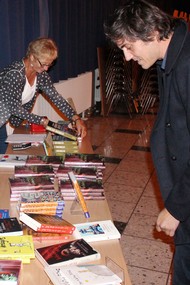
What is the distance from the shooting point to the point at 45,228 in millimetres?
1426

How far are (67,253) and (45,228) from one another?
0.14 metres

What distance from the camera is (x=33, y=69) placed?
9.14 ft

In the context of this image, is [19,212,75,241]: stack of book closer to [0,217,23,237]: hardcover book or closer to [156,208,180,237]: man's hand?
[0,217,23,237]: hardcover book

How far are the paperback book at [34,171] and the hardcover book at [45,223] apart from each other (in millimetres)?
442

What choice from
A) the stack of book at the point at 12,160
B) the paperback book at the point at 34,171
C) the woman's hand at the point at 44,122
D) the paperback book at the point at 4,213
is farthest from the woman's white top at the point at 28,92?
the paperback book at the point at 4,213

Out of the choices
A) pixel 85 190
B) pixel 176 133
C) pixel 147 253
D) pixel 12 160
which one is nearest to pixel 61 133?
pixel 12 160

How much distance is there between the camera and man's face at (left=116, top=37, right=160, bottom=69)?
1.35 metres

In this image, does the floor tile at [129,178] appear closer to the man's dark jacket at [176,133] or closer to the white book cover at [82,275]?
the man's dark jacket at [176,133]

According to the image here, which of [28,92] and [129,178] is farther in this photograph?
[129,178]

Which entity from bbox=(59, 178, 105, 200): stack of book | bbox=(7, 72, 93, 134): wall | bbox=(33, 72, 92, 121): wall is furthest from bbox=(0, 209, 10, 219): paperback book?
bbox=(33, 72, 92, 121): wall

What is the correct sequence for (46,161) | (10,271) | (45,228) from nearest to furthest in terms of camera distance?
(10,271) < (45,228) < (46,161)

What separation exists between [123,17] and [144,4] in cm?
8

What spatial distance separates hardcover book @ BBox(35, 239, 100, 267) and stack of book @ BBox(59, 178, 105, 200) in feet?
1.38

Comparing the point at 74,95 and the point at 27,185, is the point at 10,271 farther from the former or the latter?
the point at 74,95
